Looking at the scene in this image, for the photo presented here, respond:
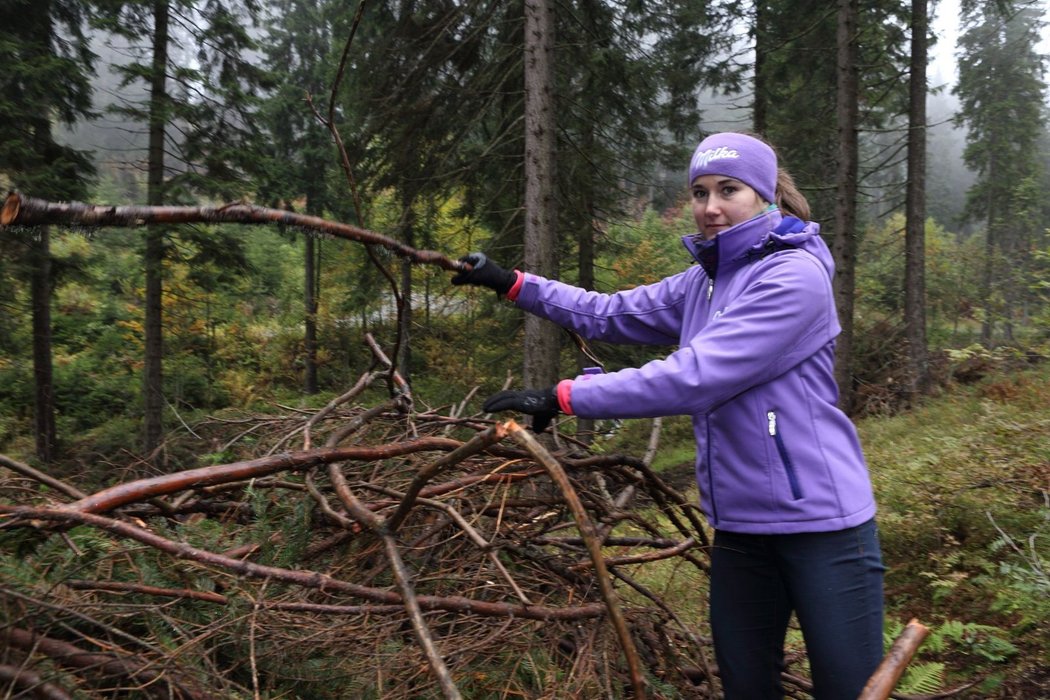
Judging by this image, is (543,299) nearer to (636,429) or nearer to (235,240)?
(235,240)

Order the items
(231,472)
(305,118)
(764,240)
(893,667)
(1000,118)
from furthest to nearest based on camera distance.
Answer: (1000,118) < (305,118) < (231,472) < (764,240) < (893,667)

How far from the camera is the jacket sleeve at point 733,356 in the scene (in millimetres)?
1815

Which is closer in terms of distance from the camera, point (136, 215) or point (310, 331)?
point (136, 215)

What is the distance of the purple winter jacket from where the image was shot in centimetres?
183

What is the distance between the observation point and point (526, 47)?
6977 millimetres

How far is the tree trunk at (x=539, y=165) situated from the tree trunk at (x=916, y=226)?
27.8 ft

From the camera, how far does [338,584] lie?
79.9 inches

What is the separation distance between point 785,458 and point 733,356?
383 mm

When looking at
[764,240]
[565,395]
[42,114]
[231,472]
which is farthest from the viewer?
[42,114]

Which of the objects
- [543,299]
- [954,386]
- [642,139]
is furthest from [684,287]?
[954,386]

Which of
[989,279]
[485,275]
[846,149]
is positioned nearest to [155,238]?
Result: [485,275]

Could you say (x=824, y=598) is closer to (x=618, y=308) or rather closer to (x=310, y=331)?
(x=618, y=308)

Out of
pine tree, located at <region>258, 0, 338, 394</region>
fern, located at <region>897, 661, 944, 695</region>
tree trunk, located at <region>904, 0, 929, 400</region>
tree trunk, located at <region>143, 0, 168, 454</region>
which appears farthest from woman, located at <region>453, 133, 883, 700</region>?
pine tree, located at <region>258, 0, 338, 394</region>

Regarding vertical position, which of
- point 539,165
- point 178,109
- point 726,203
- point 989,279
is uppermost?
point 178,109
